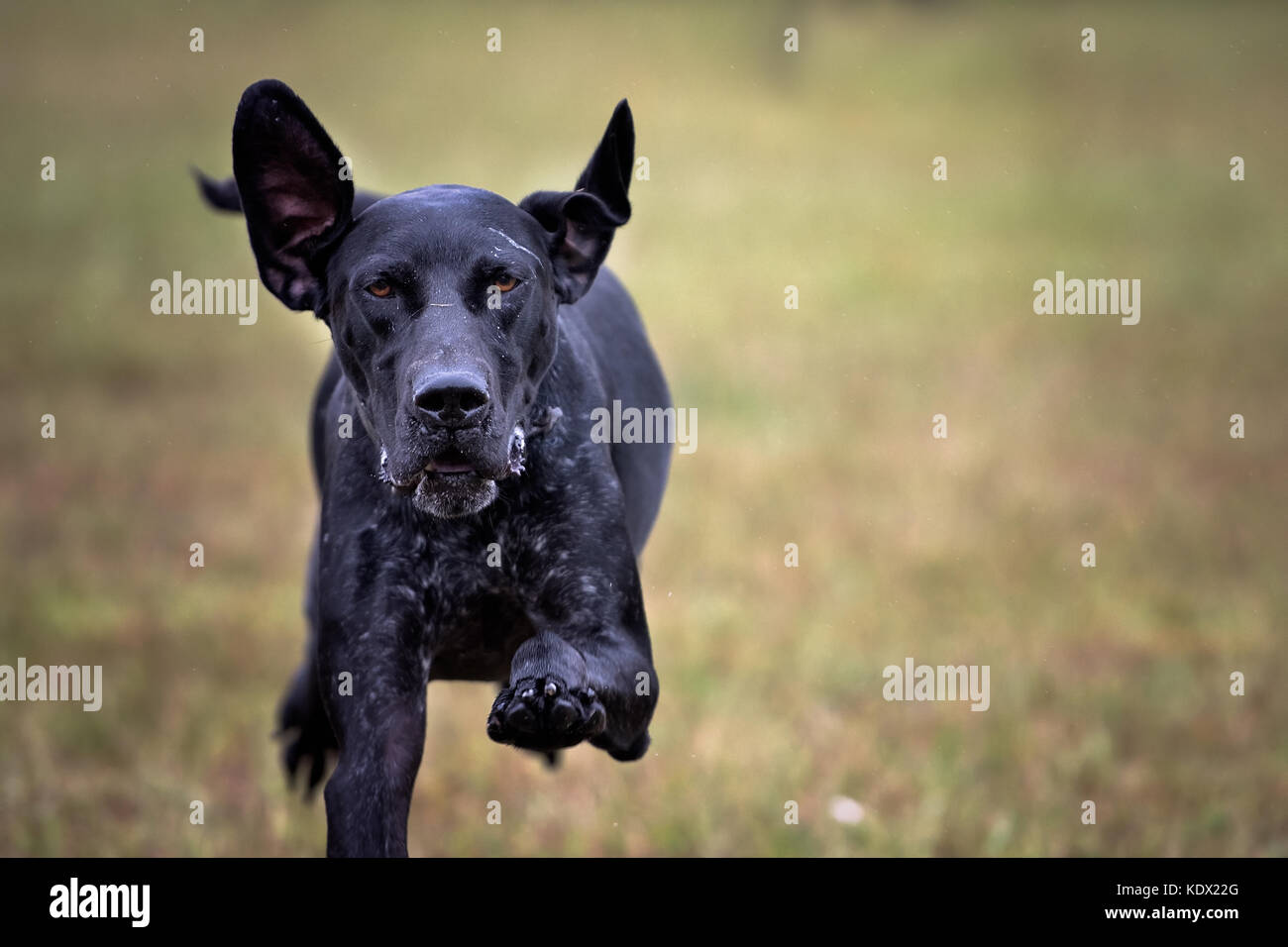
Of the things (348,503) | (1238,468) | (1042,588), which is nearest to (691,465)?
(1042,588)

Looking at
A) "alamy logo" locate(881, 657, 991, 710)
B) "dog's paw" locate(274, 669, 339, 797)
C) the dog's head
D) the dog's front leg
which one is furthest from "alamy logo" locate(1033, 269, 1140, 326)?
the dog's front leg

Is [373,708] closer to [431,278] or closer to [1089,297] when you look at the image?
[431,278]

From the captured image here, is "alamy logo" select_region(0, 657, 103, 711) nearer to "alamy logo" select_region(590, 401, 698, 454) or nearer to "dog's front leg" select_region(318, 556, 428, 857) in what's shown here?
"alamy logo" select_region(590, 401, 698, 454)

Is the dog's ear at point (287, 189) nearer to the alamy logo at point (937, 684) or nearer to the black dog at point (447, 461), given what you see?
the black dog at point (447, 461)

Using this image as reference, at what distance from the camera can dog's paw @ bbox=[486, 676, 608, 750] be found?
3320mm

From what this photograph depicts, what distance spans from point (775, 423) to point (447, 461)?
37.5ft

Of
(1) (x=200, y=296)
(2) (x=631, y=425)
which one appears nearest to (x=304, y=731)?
(2) (x=631, y=425)

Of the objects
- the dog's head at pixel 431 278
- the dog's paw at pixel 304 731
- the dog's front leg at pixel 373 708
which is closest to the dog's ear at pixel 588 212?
the dog's head at pixel 431 278

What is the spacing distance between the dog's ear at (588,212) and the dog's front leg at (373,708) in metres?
0.93

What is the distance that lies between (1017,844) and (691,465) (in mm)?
6726

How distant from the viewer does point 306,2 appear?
28375mm

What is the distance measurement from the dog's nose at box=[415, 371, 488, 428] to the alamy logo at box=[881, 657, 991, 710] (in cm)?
646

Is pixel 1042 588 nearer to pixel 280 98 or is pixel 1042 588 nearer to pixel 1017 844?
pixel 1017 844

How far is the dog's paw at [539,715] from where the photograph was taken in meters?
3.32
